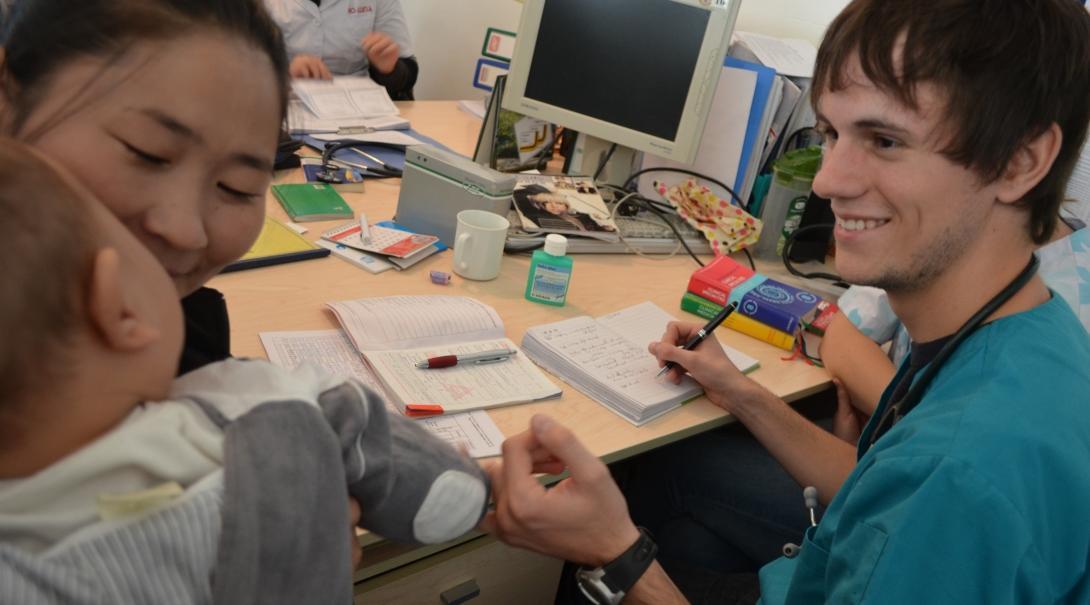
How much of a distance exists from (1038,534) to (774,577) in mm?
446

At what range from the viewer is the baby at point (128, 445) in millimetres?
506

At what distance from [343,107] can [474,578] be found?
1.55 metres

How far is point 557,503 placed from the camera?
1.02 metres

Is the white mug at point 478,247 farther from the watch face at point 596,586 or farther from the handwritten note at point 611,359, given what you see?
the watch face at point 596,586

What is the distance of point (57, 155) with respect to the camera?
640 mm

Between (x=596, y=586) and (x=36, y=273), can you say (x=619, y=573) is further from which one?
(x=36, y=273)

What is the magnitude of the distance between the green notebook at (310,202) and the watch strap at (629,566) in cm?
102

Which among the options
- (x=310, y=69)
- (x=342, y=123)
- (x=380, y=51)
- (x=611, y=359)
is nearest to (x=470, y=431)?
(x=611, y=359)

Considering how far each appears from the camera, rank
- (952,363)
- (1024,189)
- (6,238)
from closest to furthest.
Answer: (6,238) → (952,363) → (1024,189)

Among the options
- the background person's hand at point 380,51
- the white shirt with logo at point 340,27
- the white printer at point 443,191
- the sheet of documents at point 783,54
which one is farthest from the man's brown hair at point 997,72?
the white shirt with logo at point 340,27

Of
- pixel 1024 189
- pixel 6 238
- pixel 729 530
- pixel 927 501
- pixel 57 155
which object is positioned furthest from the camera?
pixel 729 530

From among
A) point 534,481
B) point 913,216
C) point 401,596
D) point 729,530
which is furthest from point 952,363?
point 401,596

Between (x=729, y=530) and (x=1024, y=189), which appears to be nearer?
(x=1024, y=189)

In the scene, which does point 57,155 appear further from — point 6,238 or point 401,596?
point 401,596
